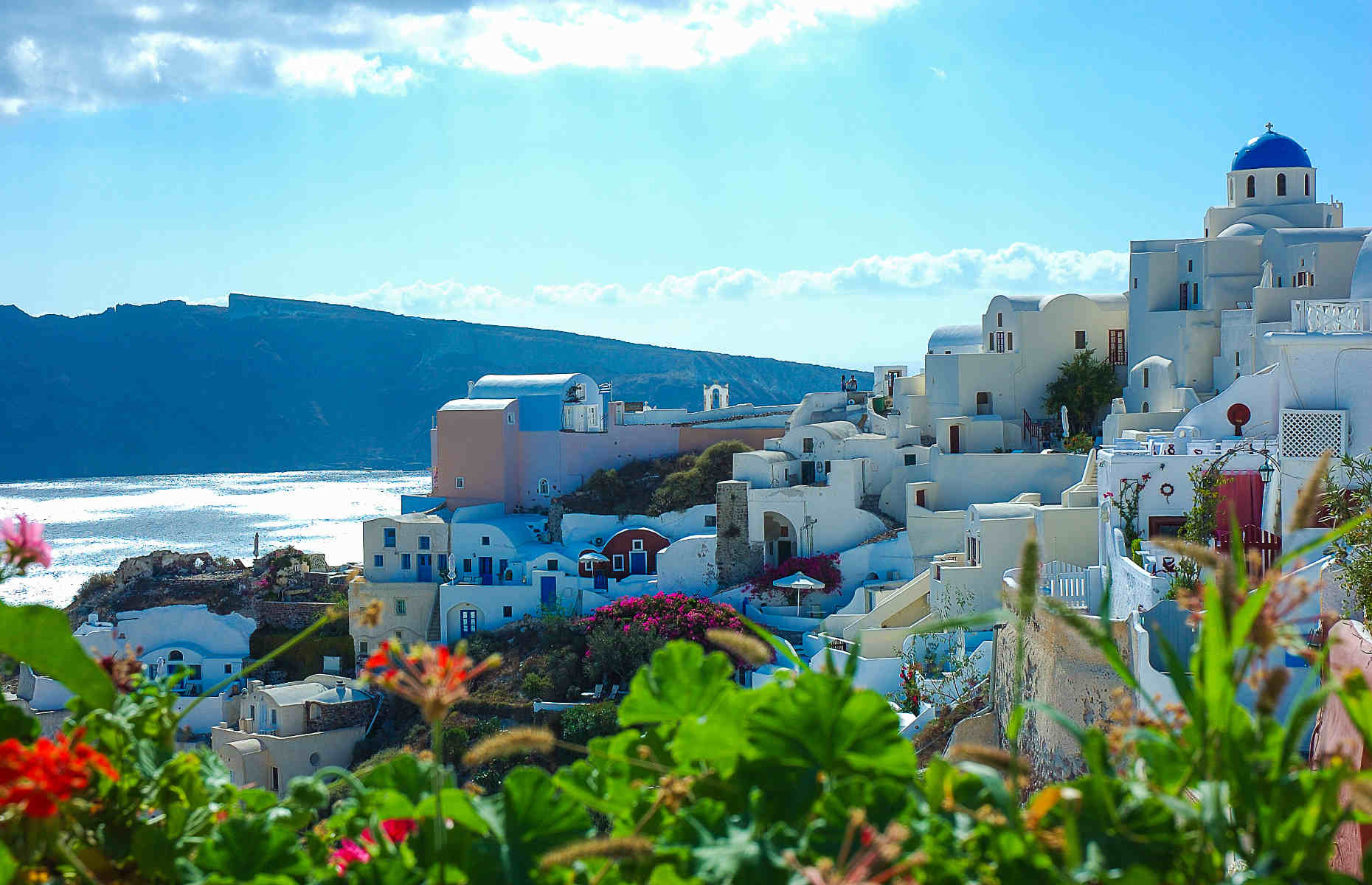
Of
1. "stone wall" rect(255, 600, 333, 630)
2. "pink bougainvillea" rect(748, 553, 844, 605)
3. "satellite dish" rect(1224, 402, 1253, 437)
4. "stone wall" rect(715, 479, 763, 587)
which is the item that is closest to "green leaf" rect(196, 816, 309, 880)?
"satellite dish" rect(1224, 402, 1253, 437)

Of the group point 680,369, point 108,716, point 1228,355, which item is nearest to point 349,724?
point 1228,355

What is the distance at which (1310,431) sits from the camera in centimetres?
1198

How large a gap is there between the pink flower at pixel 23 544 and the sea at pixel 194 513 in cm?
5328

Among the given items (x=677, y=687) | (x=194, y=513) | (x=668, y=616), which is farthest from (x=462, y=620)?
(x=194, y=513)

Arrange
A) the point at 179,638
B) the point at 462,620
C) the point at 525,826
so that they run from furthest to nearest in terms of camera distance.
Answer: the point at 179,638 → the point at 462,620 → the point at 525,826

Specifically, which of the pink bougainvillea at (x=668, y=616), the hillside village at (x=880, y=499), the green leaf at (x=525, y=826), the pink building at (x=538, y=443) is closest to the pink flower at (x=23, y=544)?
the green leaf at (x=525, y=826)

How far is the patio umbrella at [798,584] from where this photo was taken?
24922mm

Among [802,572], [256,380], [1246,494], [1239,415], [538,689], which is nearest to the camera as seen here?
[1246,494]

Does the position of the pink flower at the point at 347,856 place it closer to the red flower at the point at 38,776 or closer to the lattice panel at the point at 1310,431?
the red flower at the point at 38,776

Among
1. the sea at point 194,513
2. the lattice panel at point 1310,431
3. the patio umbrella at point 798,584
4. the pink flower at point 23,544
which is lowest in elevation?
the sea at point 194,513

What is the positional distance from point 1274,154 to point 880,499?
10.8 meters

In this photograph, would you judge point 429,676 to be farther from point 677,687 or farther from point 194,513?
point 194,513

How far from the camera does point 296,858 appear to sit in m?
2.35

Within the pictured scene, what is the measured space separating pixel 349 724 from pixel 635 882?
2522 centimetres
